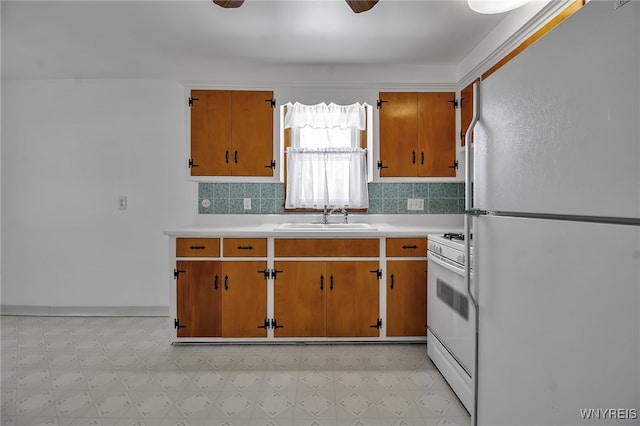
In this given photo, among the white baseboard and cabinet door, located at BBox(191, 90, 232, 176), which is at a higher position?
cabinet door, located at BBox(191, 90, 232, 176)

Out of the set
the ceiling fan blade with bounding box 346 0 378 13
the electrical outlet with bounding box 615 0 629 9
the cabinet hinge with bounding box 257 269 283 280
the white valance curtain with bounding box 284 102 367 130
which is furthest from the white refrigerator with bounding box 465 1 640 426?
the white valance curtain with bounding box 284 102 367 130

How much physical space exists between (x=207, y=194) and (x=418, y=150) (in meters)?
1.91

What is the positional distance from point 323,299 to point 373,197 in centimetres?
111

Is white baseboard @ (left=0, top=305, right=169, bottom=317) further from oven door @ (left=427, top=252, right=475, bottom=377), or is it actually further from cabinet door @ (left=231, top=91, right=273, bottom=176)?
oven door @ (left=427, top=252, right=475, bottom=377)

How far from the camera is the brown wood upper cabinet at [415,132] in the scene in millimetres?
3000

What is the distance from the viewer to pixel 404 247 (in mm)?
2670

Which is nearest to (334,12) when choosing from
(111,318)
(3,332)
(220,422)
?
(220,422)

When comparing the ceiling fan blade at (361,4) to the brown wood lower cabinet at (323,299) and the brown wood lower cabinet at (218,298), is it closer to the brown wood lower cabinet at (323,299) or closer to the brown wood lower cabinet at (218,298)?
the brown wood lower cabinet at (323,299)

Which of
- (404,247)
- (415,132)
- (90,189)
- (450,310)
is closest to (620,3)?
(450,310)

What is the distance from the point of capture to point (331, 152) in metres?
3.18

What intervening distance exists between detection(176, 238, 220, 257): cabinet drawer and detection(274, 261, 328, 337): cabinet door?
48cm

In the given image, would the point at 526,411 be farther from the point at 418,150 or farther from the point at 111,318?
the point at 111,318

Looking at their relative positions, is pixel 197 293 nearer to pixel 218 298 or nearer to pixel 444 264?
pixel 218 298

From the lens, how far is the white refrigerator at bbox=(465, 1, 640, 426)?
71 centimetres
